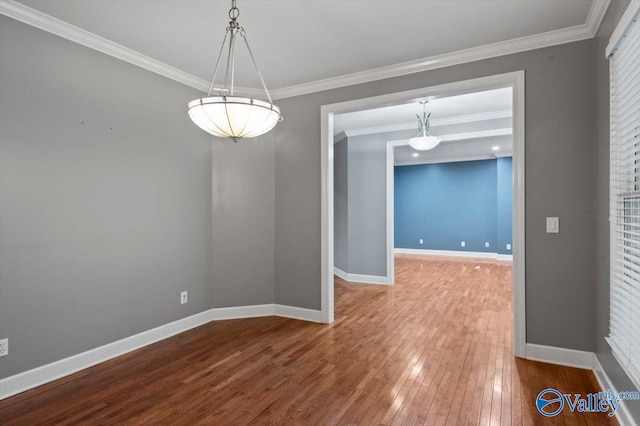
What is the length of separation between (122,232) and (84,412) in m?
1.47

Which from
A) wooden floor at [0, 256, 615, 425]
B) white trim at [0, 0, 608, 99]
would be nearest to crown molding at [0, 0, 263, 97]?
white trim at [0, 0, 608, 99]

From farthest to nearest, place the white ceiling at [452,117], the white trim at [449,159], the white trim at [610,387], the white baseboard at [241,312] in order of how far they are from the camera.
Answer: the white trim at [449,159] → the white ceiling at [452,117] → the white baseboard at [241,312] → the white trim at [610,387]

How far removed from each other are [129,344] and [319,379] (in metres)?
1.83

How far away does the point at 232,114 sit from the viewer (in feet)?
7.00

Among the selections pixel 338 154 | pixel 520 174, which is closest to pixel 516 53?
pixel 520 174

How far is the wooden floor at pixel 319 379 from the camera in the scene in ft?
7.20

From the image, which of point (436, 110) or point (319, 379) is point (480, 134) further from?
point (319, 379)

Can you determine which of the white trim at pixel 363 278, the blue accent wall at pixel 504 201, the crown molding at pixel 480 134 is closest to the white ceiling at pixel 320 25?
the crown molding at pixel 480 134

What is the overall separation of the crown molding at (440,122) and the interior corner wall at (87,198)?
10.9 ft

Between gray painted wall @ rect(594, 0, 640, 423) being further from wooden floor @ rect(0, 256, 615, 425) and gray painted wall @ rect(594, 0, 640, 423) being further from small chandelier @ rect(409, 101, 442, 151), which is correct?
small chandelier @ rect(409, 101, 442, 151)

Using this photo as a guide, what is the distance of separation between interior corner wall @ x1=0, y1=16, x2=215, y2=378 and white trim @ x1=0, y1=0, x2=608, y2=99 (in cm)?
7

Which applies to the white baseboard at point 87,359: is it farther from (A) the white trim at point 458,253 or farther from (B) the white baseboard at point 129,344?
(A) the white trim at point 458,253

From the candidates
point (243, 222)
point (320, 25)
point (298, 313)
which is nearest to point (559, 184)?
point (320, 25)

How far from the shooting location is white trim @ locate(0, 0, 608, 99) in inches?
99.3
